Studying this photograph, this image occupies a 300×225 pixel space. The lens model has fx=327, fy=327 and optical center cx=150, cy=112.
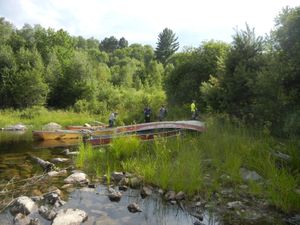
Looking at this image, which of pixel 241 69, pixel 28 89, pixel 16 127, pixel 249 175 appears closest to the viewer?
pixel 249 175

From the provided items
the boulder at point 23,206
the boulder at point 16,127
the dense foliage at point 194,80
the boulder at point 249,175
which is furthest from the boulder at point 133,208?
the boulder at point 16,127

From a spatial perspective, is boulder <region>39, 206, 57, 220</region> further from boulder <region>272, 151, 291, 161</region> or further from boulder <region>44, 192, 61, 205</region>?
boulder <region>272, 151, 291, 161</region>

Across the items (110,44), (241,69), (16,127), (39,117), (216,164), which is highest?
(110,44)

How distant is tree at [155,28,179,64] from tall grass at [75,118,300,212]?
68289mm

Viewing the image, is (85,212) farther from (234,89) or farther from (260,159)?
(234,89)

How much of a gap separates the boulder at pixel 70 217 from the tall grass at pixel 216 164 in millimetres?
2521

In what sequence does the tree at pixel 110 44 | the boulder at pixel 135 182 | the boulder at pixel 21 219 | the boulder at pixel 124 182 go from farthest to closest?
the tree at pixel 110 44
the boulder at pixel 124 182
the boulder at pixel 135 182
the boulder at pixel 21 219

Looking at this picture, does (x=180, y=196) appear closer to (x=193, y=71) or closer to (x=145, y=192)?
(x=145, y=192)

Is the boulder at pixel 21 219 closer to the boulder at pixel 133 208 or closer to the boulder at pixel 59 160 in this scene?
the boulder at pixel 133 208

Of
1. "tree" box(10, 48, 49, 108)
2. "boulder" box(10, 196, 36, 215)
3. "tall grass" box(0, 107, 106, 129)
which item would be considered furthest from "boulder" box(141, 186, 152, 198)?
"tree" box(10, 48, 49, 108)

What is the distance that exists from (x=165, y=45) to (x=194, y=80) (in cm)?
5691

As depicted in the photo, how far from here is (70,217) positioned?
7.27m

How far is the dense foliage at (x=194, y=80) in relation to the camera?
1114 cm

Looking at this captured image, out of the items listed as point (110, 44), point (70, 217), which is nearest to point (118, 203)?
point (70, 217)
